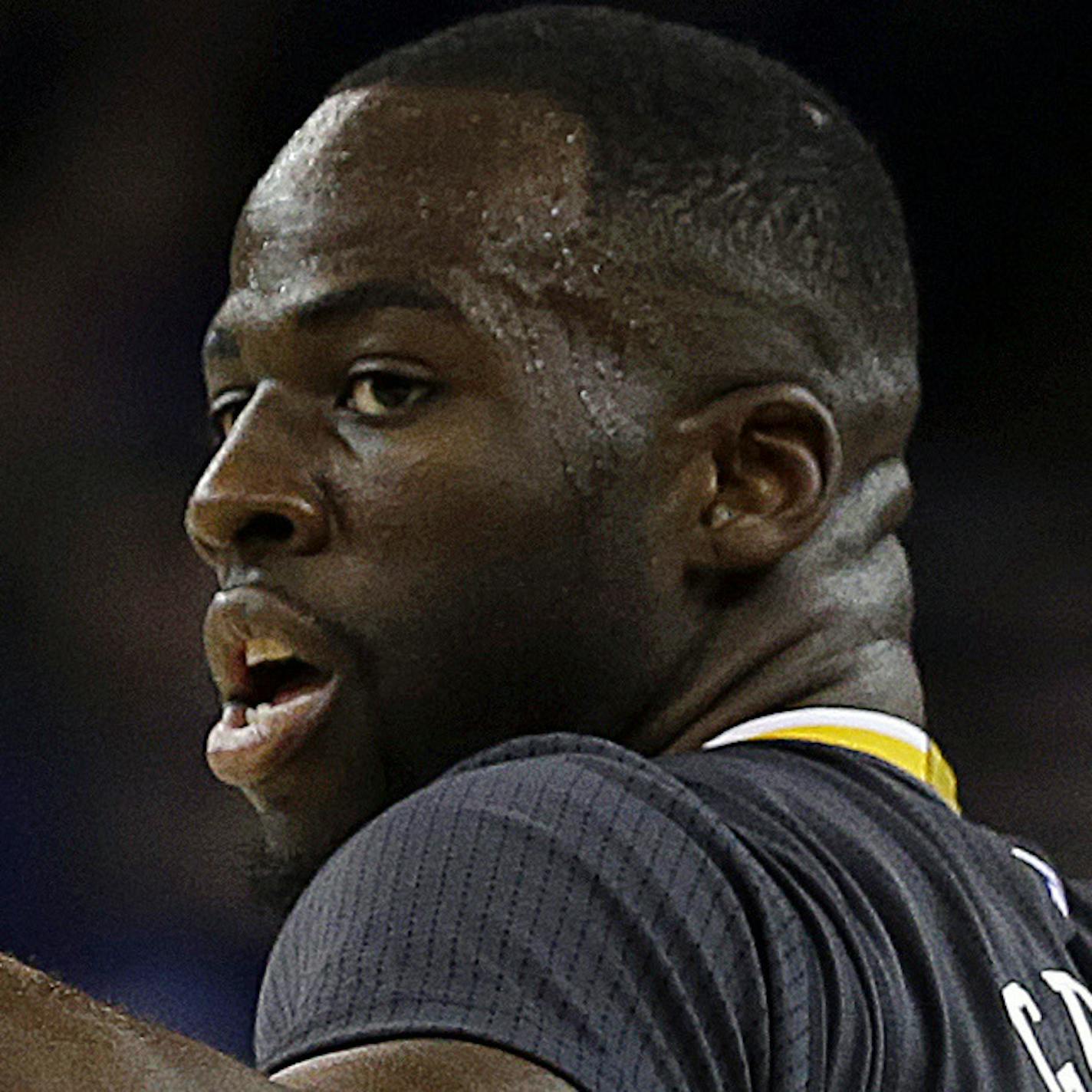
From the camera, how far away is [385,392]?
54.6 inches

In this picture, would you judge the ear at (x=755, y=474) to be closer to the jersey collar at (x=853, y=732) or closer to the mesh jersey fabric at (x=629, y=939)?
the jersey collar at (x=853, y=732)

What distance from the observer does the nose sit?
139 centimetres

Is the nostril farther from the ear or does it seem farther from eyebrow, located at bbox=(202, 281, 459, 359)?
the ear

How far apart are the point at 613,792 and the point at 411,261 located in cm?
42

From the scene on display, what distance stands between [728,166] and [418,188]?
184mm

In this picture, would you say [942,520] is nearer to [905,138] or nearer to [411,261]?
[905,138]

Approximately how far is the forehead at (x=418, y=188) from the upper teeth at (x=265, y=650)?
20 cm

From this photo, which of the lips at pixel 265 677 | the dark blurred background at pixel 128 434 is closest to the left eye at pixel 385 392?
the lips at pixel 265 677

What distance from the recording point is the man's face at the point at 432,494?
4.53ft

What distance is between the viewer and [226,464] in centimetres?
141

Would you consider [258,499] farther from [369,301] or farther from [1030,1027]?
[1030,1027]

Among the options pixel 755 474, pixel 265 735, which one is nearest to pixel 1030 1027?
pixel 755 474

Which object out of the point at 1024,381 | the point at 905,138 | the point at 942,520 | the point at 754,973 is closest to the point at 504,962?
the point at 754,973

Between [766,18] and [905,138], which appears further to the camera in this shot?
[766,18]
